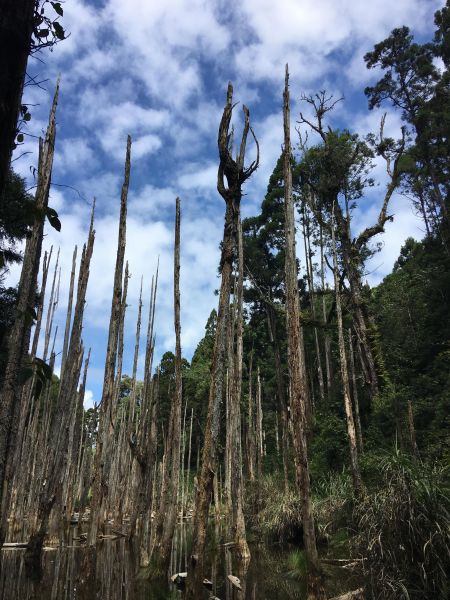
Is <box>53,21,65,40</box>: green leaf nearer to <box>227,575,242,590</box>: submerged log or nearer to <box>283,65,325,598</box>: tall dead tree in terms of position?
<box>283,65,325,598</box>: tall dead tree

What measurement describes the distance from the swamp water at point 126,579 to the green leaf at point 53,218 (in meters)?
7.03

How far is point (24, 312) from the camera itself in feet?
7.15

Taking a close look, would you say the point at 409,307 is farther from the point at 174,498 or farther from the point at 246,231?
the point at 174,498

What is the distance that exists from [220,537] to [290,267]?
11799mm

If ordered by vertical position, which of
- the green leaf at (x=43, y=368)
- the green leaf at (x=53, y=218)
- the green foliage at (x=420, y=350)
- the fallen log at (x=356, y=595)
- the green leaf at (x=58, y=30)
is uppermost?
the green foliage at (x=420, y=350)

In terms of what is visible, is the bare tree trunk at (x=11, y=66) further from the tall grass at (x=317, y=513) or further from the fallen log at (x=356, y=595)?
the tall grass at (x=317, y=513)

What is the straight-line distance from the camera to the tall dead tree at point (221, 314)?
691 centimetres

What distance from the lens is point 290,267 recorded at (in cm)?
820

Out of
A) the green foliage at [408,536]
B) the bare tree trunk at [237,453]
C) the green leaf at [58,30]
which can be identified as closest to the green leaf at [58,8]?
the green leaf at [58,30]

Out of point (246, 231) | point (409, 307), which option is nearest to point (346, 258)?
point (409, 307)

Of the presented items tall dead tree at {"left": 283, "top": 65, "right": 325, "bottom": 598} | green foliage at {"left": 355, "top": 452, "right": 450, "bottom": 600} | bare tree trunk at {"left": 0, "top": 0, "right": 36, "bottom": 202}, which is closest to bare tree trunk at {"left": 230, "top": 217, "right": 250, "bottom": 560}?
tall dead tree at {"left": 283, "top": 65, "right": 325, "bottom": 598}

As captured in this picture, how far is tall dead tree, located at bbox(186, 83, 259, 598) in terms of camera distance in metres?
6.91

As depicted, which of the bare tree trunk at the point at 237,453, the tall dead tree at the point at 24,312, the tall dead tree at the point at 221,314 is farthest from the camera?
the bare tree trunk at the point at 237,453

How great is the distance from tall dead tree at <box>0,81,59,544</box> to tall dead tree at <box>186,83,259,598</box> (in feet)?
9.48
